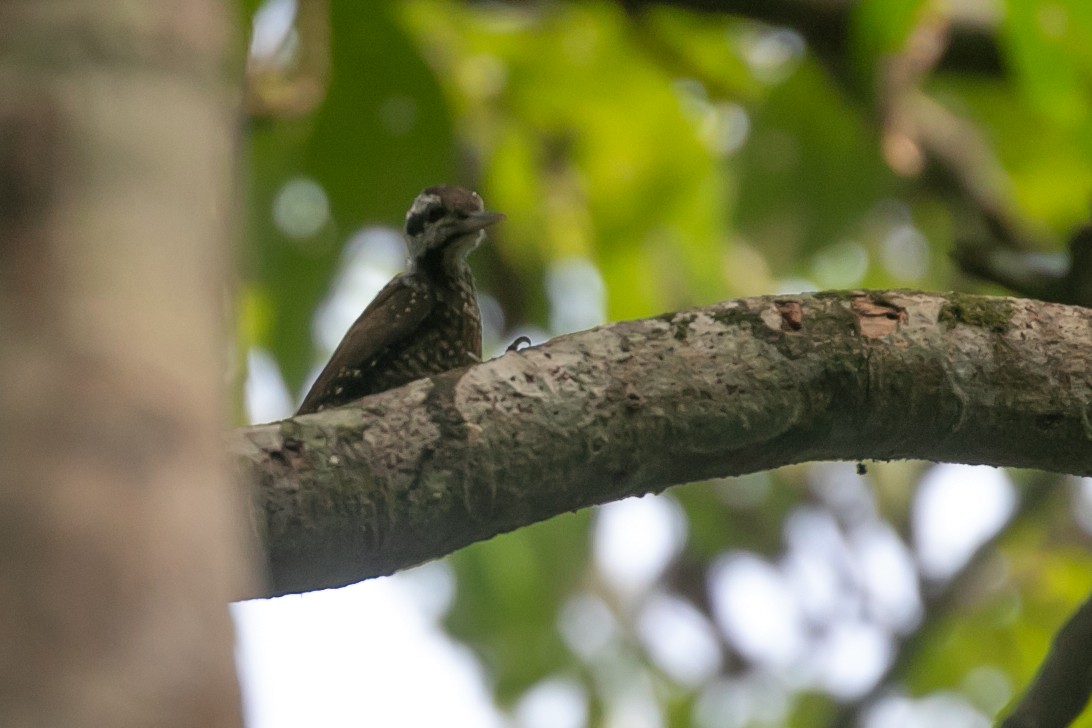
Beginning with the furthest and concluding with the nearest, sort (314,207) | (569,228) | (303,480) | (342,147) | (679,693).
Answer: (679,693), (569,228), (314,207), (342,147), (303,480)

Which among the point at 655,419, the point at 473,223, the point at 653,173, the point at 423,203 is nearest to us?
the point at 655,419

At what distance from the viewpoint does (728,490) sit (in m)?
8.79

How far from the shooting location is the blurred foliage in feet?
19.5

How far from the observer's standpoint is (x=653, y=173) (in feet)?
22.1

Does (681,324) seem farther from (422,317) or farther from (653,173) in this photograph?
(653,173)

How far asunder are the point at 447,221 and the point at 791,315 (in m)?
2.63

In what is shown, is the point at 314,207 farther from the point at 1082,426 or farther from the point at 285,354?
the point at 1082,426

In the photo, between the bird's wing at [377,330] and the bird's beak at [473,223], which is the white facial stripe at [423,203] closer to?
the bird's beak at [473,223]

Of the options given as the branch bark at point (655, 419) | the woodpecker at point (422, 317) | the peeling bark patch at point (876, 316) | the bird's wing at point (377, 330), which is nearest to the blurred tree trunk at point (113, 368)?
the branch bark at point (655, 419)

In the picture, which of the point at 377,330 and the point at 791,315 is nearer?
the point at 791,315

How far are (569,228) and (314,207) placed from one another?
1653 millimetres

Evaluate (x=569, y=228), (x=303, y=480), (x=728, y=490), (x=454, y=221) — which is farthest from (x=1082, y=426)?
(x=728, y=490)

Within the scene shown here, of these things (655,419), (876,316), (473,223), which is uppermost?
(473,223)

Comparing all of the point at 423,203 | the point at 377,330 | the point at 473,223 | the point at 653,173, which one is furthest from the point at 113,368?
the point at 653,173
